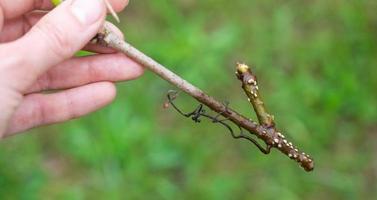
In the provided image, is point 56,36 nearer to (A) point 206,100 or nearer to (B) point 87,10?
(B) point 87,10

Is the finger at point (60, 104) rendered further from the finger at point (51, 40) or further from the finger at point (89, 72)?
the finger at point (51, 40)

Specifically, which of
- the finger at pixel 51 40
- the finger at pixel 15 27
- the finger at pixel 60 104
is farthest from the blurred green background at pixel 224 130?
the finger at pixel 51 40

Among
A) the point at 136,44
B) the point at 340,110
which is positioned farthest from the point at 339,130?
the point at 136,44

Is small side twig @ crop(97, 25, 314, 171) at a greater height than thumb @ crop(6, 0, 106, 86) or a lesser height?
greater

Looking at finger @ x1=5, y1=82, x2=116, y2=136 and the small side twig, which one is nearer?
the small side twig

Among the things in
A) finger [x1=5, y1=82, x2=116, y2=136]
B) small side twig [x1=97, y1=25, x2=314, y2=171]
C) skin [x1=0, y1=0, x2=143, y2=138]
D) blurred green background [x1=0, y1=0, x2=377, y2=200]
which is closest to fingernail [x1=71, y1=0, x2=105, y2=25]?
skin [x1=0, y1=0, x2=143, y2=138]

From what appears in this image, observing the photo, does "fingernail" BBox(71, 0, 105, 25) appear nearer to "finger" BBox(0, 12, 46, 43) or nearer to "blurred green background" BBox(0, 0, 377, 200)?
"finger" BBox(0, 12, 46, 43)
